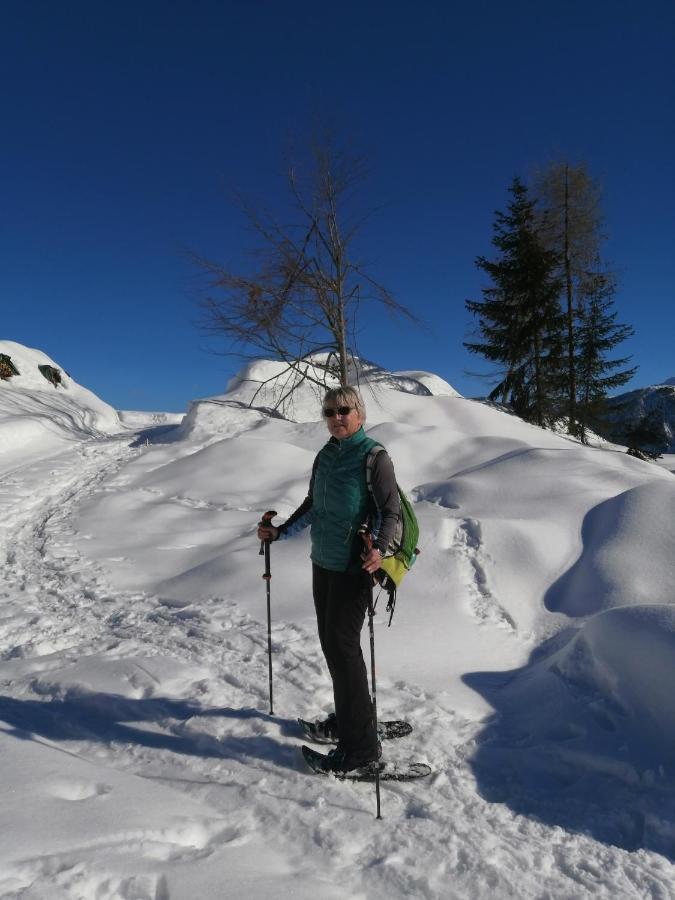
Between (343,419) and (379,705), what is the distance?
1.95 meters

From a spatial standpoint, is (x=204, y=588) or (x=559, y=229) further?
(x=559, y=229)

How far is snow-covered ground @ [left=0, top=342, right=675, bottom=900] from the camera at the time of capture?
2164 mm

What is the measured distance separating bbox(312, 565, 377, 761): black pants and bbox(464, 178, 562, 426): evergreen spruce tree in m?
15.7

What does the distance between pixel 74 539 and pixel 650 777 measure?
7.09m

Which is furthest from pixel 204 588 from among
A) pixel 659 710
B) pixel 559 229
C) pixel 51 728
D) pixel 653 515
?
pixel 559 229

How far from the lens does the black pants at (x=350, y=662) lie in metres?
2.88

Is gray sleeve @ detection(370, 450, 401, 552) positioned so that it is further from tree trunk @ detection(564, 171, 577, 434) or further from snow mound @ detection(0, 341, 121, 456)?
tree trunk @ detection(564, 171, 577, 434)

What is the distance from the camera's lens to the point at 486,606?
519 centimetres

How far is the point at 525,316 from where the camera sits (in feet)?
60.4

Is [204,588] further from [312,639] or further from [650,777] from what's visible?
[650,777]

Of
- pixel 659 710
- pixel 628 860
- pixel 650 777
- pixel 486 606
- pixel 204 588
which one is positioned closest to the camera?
pixel 628 860

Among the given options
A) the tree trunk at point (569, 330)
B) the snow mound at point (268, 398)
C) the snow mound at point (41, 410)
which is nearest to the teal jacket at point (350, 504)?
the snow mound at point (268, 398)

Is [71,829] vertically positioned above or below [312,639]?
below

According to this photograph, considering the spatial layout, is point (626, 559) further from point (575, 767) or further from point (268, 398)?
point (268, 398)
